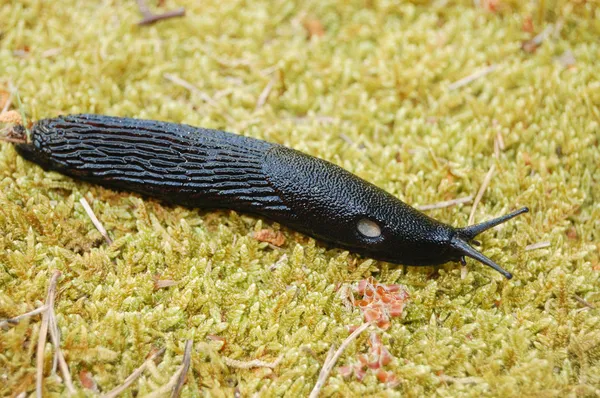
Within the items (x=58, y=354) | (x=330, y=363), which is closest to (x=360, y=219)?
(x=330, y=363)

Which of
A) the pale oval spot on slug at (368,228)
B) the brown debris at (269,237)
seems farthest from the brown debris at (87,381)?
the pale oval spot on slug at (368,228)

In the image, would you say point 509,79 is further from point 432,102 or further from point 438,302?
point 438,302

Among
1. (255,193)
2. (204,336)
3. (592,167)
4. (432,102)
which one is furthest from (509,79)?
(204,336)

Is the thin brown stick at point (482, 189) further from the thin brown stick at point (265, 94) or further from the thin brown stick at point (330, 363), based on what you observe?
the thin brown stick at point (265, 94)

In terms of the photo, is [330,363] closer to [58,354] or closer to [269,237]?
[269,237]

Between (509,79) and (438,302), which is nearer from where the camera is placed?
(438,302)
